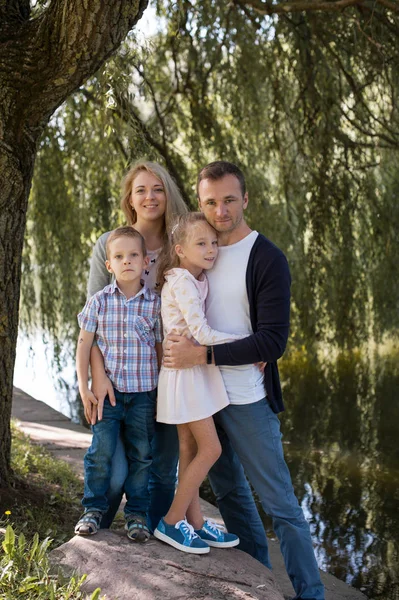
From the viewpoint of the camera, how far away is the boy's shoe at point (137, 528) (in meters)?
2.90

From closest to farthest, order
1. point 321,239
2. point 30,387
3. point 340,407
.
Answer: point 321,239 < point 340,407 < point 30,387

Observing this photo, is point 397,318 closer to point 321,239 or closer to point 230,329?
point 321,239

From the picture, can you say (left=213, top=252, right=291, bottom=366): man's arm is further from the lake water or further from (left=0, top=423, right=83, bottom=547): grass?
the lake water

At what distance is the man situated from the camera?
2.82 metres

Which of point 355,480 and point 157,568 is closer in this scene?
point 157,568

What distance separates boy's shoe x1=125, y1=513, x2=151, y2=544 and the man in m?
0.43

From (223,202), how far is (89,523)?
4.07 ft

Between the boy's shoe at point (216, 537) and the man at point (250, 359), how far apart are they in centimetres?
20

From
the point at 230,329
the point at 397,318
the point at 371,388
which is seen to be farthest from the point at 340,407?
the point at 230,329

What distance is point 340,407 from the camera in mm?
7445

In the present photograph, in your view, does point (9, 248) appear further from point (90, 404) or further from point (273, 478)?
point (273, 478)

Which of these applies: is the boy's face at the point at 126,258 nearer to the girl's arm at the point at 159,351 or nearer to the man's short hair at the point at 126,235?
the man's short hair at the point at 126,235

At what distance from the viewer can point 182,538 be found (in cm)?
287

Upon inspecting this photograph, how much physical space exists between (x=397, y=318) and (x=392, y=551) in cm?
246
